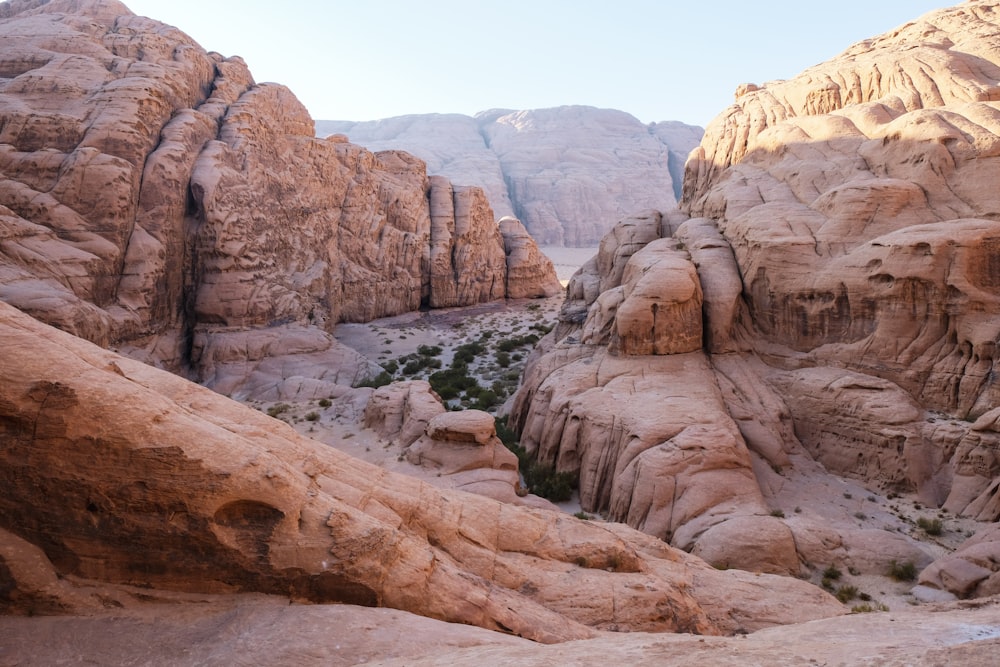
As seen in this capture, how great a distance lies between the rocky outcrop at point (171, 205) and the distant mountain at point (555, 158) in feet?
166

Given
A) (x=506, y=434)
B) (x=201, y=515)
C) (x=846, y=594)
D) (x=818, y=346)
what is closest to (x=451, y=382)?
(x=506, y=434)

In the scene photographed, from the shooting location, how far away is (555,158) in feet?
306

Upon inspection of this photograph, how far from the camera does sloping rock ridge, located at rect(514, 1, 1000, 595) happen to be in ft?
47.5

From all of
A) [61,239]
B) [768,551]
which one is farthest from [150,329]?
[768,551]

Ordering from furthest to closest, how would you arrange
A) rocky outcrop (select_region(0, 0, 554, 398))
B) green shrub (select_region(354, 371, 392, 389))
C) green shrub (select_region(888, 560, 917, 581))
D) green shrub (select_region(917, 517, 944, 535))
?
green shrub (select_region(354, 371, 392, 389)) < rocky outcrop (select_region(0, 0, 554, 398)) < green shrub (select_region(917, 517, 944, 535)) < green shrub (select_region(888, 560, 917, 581))

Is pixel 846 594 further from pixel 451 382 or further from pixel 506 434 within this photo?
pixel 451 382

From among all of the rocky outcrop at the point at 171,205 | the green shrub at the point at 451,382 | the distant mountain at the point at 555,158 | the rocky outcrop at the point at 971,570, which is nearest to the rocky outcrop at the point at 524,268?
the rocky outcrop at the point at 171,205

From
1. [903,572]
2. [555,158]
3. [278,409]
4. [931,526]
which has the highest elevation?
[555,158]

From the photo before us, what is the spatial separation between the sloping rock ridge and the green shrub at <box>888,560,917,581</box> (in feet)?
0.85

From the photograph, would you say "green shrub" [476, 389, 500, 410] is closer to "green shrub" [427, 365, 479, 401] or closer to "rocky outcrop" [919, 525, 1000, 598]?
"green shrub" [427, 365, 479, 401]

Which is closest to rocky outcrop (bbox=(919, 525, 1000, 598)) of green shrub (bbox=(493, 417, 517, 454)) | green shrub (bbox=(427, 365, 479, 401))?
green shrub (bbox=(493, 417, 517, 454))

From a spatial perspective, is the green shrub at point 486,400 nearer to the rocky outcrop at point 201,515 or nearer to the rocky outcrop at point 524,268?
the rocky outcrop at point 201,515

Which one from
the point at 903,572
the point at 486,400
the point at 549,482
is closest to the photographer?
the point at 903,572

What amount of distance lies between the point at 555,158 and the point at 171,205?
7800 centimetres
